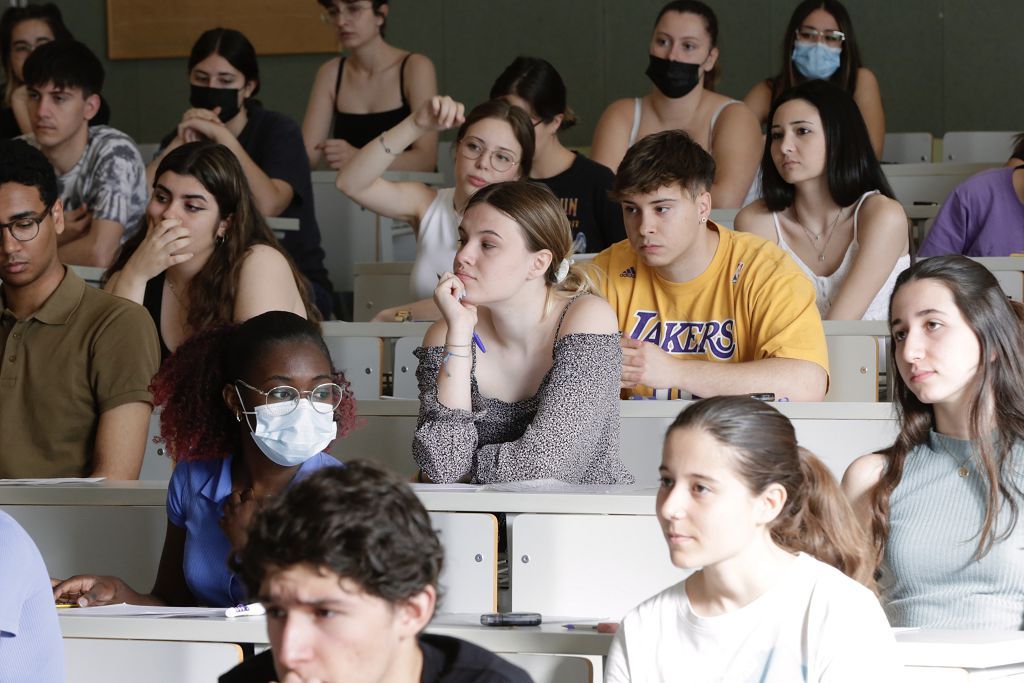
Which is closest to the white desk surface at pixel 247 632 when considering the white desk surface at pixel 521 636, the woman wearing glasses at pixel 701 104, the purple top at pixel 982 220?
the white desk surface at pixel 521 636

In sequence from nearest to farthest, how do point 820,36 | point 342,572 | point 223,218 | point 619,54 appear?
point 342,572
point 223,218
point 820,36
point 619,54

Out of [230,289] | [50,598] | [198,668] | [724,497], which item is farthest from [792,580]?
[230,289]

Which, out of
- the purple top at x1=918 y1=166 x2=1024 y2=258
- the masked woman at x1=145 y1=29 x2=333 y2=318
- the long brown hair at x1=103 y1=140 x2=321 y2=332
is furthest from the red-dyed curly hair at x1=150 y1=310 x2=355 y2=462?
the purple top at x1=918 y1=166 x2=1024 y2=258

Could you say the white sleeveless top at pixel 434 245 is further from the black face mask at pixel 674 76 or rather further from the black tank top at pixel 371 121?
the black tank top at pixel 371 121

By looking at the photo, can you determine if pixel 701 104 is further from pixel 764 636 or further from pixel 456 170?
pixel 764 636

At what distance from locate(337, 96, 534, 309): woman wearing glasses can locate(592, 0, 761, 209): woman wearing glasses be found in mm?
921

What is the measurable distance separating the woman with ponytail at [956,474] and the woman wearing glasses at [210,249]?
164 centimetres

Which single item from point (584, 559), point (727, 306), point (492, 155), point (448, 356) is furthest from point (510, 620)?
point (492, 155)

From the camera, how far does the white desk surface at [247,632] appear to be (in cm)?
168

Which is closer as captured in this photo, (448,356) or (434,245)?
(448,356)

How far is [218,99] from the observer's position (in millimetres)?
4891

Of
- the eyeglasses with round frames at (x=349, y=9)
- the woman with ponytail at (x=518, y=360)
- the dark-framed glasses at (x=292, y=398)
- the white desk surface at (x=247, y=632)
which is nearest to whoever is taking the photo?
the white desk surface at (x=247, y=632)

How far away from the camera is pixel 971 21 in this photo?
7.10m

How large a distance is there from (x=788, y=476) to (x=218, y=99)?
141 inches
